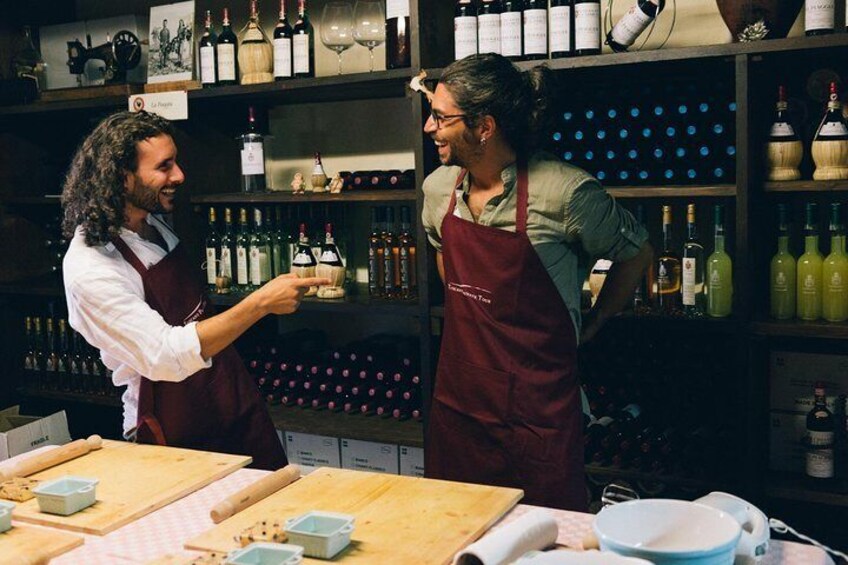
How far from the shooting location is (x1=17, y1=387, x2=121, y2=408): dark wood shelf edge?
3922mm

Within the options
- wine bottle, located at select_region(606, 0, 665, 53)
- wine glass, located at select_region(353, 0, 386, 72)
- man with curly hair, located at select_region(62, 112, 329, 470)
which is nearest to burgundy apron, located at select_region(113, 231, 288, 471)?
man with curly hair, located at select_region(62, 112, 329, 470)

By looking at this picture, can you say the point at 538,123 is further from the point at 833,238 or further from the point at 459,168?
the point at 833,238

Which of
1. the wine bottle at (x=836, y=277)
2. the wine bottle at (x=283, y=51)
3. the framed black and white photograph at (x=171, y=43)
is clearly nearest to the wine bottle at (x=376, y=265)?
the wine bottle at (x=283, y=51)

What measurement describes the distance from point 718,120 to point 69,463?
2047 millimetres

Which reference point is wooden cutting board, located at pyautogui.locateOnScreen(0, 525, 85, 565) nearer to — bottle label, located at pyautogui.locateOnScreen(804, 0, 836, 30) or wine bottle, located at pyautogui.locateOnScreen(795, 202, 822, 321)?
wine bottle, located at pyautogui.locateOnScreen(795, 202, 822, 321)

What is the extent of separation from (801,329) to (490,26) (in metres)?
1.32

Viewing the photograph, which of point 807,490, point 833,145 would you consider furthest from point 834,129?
point 807,490

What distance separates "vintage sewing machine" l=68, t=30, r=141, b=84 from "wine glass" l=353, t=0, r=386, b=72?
117 cm

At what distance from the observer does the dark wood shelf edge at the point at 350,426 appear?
3344mm

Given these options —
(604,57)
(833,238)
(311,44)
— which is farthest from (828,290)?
(311,44)

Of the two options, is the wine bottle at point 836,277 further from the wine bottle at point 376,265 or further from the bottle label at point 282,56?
the bottle label at point 282,56

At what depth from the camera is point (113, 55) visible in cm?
396

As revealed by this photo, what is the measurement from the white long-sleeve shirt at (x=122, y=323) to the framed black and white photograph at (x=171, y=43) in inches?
68.1

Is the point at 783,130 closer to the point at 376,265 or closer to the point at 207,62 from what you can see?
the point at 376,265
